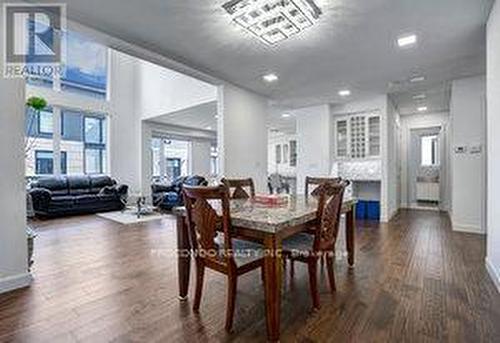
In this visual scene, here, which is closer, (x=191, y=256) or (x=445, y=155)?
(x=191, y=256)

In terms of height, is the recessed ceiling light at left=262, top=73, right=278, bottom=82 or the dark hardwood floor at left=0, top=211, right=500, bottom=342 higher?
the recessed ceiling light at left=262, top=73, right=278, bottom=82

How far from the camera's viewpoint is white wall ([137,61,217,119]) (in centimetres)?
618

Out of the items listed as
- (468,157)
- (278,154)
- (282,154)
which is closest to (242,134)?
(468,157)

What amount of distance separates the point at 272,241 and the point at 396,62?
342cm

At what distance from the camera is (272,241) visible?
1.71 meters

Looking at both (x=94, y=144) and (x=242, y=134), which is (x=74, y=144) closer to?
→ (x=94, y=144)

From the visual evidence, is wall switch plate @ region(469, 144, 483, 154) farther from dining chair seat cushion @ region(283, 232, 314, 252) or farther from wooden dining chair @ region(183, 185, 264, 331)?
wooden dining chair @ region(183, 185, 264, 331)

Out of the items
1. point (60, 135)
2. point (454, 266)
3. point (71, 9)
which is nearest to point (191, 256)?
point (71, 9)

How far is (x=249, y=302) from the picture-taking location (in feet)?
7.32

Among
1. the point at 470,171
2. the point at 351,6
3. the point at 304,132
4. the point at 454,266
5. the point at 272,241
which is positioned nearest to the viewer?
the point at 272,241

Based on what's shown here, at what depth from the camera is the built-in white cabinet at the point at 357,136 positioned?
595 cm

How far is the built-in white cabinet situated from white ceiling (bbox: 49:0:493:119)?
1.17m

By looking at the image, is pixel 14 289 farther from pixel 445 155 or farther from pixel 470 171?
pixel 445 155

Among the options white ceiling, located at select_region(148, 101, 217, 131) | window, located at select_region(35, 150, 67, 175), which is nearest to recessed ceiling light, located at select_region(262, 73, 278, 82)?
white ceiling, located at select_region(148, 101, 217, 131)
